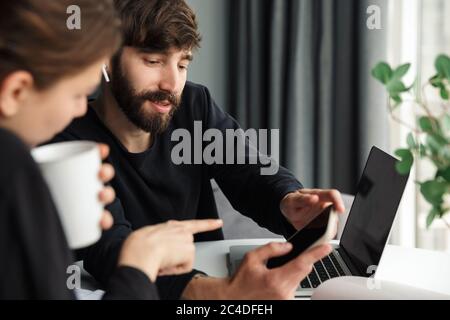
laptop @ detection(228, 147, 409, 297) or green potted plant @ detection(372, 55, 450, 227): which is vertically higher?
green potted plant @ detection(372, 55, 450, 227)

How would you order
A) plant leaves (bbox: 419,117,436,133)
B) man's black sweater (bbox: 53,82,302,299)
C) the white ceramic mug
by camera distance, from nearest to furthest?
the white ceramic mug → plant leaves (bbox: 419,117,436,133) → man's black sweater (bbox: 53,82,302,299)

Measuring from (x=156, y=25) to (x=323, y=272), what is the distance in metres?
0.76

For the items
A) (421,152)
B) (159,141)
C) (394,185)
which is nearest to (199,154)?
(159,141)

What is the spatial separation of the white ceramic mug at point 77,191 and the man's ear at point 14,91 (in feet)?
0.25

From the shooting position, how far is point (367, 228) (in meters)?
1.55

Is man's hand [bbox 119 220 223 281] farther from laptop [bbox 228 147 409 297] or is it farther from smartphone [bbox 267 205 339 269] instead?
laptop [bbox 228 147 409 297]

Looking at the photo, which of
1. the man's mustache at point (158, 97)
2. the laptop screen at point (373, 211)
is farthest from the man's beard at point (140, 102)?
the laptop screen at point (373, 211)

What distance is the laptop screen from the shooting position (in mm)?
1437

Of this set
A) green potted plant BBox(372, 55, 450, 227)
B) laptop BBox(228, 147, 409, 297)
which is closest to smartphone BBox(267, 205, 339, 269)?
laptop BBox(228, 147, 409, 297)

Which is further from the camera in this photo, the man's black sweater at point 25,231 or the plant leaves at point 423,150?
the plant leaves at point 423,150

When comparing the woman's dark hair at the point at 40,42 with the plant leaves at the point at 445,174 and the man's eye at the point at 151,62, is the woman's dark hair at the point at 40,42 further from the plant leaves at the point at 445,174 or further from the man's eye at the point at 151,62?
the man's eye at the point at 151,62

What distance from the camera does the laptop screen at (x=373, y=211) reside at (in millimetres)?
1437

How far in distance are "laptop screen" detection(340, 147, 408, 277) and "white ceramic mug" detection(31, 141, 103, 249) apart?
26.4 inches

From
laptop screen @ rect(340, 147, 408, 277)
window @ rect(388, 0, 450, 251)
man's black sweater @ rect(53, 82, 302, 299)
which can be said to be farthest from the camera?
window @ rect(388, 0, 450, 251)
